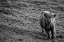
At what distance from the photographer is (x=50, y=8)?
29.7 ft

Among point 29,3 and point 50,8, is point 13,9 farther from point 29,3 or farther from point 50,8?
point 50,8

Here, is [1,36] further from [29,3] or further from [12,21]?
[29,3]

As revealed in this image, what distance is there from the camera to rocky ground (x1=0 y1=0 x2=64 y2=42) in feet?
18.5

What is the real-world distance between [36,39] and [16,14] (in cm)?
330

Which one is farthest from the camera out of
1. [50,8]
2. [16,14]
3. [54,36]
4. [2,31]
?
[50,8]

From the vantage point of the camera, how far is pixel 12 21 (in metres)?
7.25

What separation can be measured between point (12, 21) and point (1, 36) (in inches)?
68.5

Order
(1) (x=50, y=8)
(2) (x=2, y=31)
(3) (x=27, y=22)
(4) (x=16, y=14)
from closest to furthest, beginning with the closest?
(2) (x=2, y=31) < (3) (x=27, y=22) < (4) (x=16, y=14) < (1) (x=50, y=8)

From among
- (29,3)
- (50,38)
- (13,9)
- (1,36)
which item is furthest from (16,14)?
(50,38)

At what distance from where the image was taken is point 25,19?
7641 millimetres

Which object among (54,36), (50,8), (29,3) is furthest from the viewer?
(29,3)

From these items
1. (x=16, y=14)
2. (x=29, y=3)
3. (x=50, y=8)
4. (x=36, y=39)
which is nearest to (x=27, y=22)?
(x=16, y=14)

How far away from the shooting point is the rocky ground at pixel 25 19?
222 inches

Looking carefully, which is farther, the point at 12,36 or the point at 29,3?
the point at 29,3
